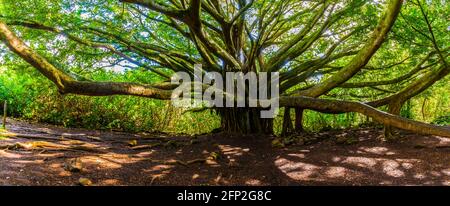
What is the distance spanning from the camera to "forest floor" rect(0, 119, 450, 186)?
15.8 feet

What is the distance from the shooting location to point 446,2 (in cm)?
626

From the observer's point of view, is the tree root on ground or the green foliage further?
the green foliage

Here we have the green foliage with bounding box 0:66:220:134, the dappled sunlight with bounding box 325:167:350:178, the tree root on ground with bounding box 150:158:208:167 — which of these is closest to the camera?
the dappled sunlight with bounding box 325:167:350:178

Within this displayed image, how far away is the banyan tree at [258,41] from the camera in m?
6.35

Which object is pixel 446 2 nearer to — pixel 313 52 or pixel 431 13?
pixel 431 13

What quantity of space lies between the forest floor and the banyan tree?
0.69 meters

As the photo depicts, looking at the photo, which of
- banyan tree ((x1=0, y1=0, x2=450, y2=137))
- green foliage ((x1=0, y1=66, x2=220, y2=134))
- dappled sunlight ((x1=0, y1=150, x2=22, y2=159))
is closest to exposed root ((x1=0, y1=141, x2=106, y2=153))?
dappled sunlight ((x1=0, y1=150, x2=22, y2=159))

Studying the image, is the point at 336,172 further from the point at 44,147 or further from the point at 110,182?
the point at 44,147

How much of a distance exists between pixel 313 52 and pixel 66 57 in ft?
20.2

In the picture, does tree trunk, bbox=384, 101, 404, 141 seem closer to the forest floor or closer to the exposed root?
the forest floor

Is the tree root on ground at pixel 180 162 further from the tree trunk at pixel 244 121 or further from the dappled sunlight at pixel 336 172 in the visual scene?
the tree trunk at pixel 244 121

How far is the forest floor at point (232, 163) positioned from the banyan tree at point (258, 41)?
694 mm
